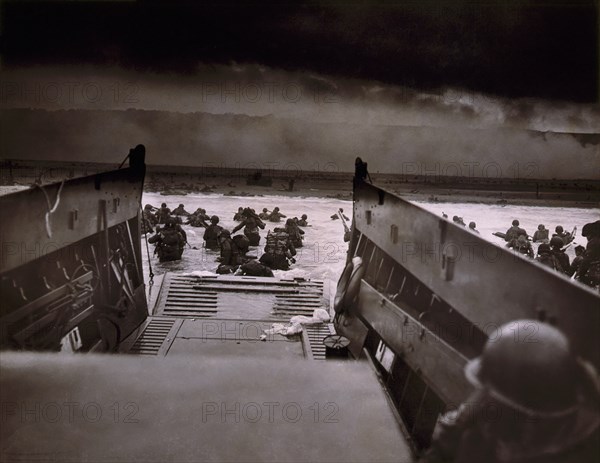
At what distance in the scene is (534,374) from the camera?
96 cm

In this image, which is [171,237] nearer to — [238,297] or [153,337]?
[238,297]

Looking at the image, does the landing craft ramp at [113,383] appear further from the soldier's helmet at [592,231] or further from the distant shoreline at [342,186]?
the distant shoreline at [342,186]

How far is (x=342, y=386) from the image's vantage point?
2.39 meters

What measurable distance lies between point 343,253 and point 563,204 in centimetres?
724

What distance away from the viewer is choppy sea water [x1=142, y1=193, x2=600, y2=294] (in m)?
6.14

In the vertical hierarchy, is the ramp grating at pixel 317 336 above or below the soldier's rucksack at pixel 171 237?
below

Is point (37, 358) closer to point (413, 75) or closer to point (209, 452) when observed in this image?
point (209, 452)

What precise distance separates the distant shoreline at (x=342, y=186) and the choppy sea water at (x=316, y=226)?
921mm

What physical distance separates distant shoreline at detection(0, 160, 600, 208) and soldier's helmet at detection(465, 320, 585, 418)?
1018cm

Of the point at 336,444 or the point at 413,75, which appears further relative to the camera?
the point at 413,75

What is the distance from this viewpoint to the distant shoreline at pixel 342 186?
12750 mm

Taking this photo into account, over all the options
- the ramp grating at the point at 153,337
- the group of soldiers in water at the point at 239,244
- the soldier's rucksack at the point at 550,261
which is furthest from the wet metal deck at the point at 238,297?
the soldier's rucksack at the point at 550,261

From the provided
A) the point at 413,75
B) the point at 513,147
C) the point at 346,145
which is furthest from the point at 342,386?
the point at 513,147

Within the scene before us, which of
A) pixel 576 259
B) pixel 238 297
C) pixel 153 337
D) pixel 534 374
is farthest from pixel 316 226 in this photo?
pixel 534 374
